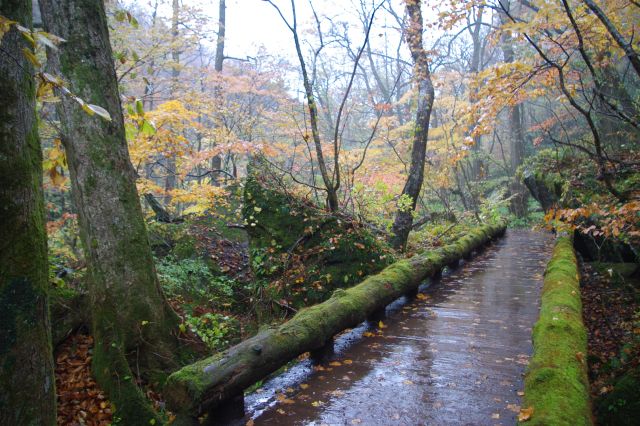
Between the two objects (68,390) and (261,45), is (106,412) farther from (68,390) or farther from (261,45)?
(261,45)

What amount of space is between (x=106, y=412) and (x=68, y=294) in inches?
64.6

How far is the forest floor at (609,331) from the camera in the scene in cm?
439

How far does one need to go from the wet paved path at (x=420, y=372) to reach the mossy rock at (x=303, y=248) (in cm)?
137

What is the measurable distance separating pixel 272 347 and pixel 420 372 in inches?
64.9

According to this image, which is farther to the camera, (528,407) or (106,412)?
(106,412)

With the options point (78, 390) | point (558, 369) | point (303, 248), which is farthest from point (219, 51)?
point (558, 369)

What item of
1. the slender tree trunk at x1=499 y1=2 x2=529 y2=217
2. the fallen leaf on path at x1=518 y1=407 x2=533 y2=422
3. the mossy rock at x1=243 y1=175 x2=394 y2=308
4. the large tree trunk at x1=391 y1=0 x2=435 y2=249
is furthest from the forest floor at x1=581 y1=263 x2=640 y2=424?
the slender tree trunk at x1=499 y1=2 x2=529 y2=217

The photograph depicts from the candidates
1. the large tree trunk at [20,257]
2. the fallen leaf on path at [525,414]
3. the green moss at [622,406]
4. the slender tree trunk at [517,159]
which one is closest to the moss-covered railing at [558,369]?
the fallen leaf on path at [525,414]

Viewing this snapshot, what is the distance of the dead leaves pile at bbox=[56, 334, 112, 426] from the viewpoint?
452 centimetres

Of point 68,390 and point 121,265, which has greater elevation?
point 121,265

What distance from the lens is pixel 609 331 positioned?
7023mm

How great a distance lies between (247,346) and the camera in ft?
13.5

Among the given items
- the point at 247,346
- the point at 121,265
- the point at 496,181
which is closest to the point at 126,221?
the point at 121,265

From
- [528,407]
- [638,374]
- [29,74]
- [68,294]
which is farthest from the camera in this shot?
[68,294]
